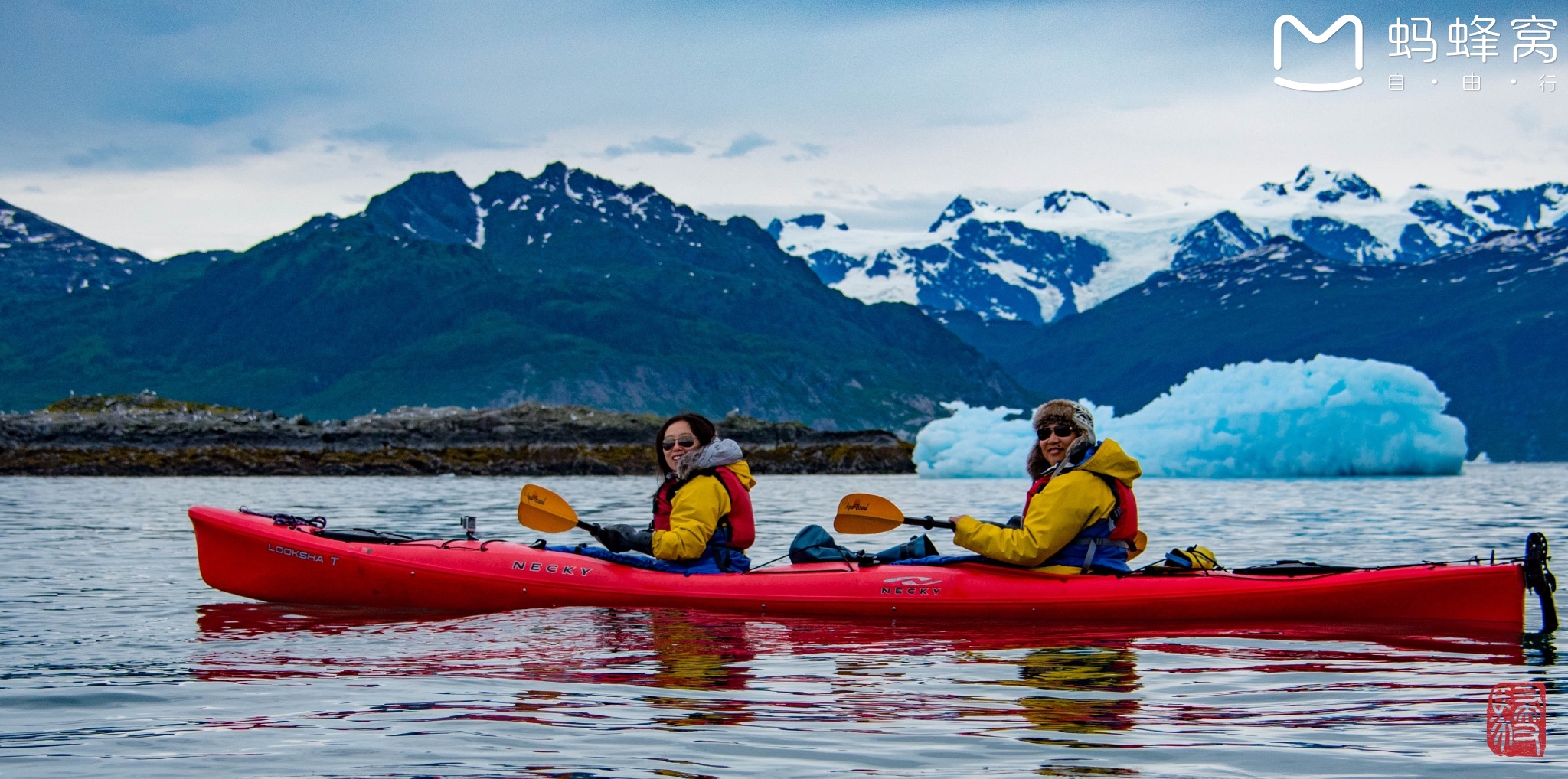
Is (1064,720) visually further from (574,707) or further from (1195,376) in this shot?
(1195,376)

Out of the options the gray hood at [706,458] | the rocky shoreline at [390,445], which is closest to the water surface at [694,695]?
the gray hood at [706,458]

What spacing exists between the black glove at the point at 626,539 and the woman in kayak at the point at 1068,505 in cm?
269

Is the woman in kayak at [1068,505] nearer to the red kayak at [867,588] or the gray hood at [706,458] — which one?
the red kayak at [867,588]

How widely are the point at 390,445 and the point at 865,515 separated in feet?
270

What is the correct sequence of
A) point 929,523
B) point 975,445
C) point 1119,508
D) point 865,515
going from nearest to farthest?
point 1119,508 → point 929,523 → point 865,515 → point 975,445

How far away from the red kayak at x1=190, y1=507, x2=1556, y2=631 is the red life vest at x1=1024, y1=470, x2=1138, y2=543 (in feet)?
1.18

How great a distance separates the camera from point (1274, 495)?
1633 inches

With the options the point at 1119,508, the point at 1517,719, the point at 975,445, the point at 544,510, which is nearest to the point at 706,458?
the point at 544,510

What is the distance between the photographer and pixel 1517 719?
7301 mm

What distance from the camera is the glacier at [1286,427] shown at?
2250 inches

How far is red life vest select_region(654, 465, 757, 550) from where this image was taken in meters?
11.3

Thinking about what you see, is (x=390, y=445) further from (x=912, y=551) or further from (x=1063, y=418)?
(x=1063, y=418)

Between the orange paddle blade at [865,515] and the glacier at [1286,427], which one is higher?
the glacier at [1286,427]

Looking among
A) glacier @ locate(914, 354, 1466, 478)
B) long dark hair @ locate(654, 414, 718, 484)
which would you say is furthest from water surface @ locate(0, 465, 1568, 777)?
glacier @ locate(914, 354, 1466, 478)
